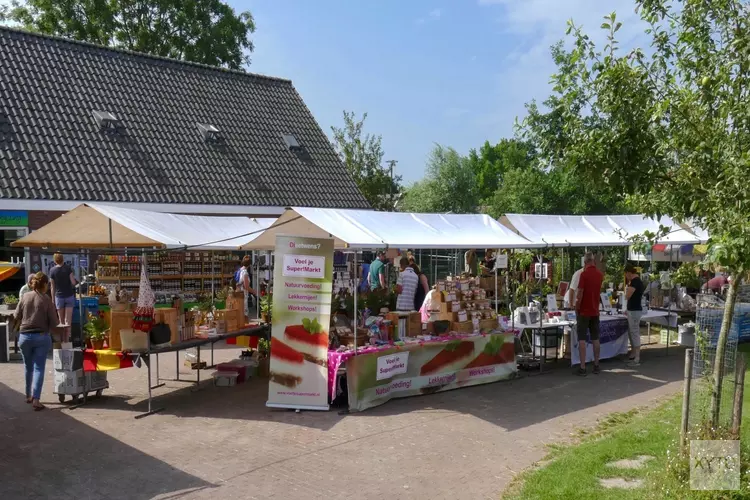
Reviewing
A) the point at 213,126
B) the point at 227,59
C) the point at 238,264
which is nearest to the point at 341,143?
the point at 227,59

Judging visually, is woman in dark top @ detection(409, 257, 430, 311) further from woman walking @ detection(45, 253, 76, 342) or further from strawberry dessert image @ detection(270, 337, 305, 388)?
woman walking @ detection(45, 253, 76, 342)

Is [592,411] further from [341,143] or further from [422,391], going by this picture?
[341,143]

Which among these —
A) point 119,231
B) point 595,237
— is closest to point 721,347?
point 595,237

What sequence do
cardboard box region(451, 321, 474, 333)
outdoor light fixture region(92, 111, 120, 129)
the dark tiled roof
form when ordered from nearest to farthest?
1. cardboard box region(451, 321, 474, 333)
2. the dark tiled roof
3. outdoor light fixture region(92, 111, 120, 129)

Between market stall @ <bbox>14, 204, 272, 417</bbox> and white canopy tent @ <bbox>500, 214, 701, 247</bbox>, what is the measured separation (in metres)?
4.69

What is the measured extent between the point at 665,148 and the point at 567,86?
3.12ft

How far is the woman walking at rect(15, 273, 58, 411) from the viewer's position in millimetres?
8602

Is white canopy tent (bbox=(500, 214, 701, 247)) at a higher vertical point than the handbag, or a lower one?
higher

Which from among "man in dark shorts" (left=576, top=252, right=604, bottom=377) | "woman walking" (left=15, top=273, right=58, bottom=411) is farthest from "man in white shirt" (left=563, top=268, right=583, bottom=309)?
"woman walking" (left=15, top=273, right=58, bottom=411)

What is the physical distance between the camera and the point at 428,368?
9.54 metres

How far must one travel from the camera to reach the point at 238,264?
18.9 meters

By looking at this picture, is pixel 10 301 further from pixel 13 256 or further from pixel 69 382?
pixel 69 382

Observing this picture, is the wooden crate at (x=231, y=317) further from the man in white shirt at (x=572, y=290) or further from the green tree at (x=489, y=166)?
the green tree at (x=489, y=166)

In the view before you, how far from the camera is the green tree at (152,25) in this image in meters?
29.2
